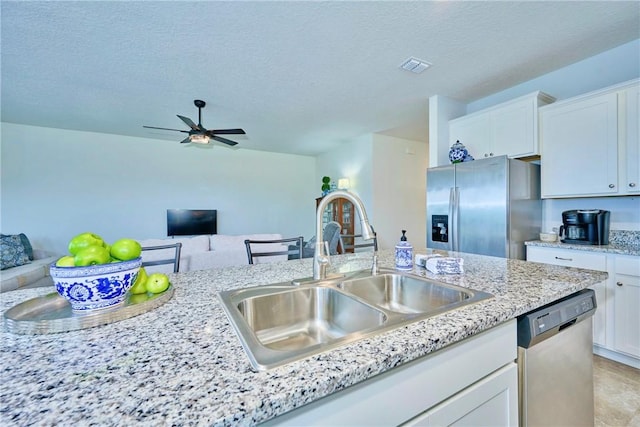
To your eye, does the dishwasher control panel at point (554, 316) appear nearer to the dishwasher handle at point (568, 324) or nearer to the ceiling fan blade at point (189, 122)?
the dishwasher handle at point (568, 324)

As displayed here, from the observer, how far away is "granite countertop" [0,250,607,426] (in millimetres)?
401

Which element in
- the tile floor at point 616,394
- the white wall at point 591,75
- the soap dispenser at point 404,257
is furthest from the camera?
the white wall at point 591,75

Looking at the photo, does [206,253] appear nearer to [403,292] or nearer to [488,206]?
[403,292]

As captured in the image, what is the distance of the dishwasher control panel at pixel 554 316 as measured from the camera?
85 cm

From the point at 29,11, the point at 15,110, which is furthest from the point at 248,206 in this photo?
the point at 29,11

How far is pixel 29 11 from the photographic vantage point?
179 centimetres

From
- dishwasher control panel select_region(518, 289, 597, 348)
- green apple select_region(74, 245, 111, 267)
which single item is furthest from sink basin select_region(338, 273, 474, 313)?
green apple select_region(74, 245, 111, 267)

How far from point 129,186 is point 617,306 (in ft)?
21.5

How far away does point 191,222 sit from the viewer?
17.3 feet

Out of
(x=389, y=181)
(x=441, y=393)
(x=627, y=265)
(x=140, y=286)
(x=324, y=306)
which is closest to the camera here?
(x=441, y=393)

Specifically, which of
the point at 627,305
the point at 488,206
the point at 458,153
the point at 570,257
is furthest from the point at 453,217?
the point at 627,305

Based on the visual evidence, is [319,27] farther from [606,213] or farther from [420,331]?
[606,213]

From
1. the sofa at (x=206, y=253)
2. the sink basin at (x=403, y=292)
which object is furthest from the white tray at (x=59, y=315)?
the sofa at (x=206, y=253)

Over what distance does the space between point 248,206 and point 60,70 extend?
12.2 feet
